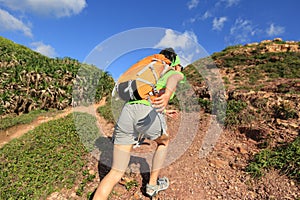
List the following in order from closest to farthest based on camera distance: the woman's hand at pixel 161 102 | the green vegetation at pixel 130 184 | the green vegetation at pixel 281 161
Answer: the woman's hand at pixel 161 102
the green vegetation at pixel 130 184
the green vegetation at pixel 281 161

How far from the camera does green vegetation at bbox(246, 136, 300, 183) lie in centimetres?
374

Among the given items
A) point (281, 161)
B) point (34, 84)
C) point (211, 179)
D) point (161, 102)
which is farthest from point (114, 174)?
point (34, 84)

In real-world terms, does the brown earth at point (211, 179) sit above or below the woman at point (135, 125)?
below

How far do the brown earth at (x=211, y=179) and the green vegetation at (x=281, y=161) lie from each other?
12 cm

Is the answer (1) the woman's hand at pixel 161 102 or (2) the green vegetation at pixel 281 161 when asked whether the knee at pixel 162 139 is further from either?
(2) the green vegetation at pixel 281 161

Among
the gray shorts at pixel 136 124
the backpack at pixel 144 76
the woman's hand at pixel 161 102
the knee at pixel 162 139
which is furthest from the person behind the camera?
the knee at pixel 162 139

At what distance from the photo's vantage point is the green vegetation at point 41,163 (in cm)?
385

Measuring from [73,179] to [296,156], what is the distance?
4039mm

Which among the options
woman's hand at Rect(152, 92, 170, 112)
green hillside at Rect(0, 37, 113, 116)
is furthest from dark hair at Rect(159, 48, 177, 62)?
green hillside at Rect(0, 37, 113, 116)

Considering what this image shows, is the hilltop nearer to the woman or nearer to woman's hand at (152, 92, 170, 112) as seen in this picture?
the woman

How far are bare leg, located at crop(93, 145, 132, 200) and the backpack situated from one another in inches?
27.9

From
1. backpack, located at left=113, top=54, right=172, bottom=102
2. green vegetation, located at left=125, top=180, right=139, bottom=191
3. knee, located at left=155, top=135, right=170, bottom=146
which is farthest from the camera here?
green vegetation, located at left=125, top=180, right=139, bottom=191

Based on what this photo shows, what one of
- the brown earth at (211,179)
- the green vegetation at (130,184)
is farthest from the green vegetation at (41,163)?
the green vegetation at (130,184)

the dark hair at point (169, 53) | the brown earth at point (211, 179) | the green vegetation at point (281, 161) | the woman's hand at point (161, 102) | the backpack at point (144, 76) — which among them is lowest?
the brown earth at point (211, 179)
